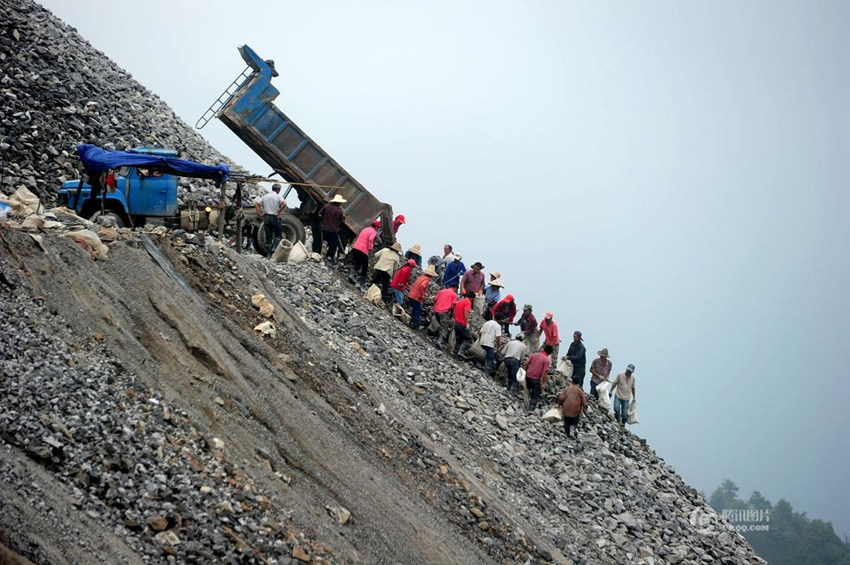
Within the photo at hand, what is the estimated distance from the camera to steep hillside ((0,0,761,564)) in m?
7.16

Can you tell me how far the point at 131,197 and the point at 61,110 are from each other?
5809 mm

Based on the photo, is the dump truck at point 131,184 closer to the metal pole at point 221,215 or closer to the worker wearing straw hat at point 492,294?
the metal pole at point 221,215

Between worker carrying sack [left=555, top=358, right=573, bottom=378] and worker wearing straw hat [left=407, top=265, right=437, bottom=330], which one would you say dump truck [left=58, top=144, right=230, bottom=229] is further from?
worker carrying sack [left=555, top=358, right=573, bottom=378]

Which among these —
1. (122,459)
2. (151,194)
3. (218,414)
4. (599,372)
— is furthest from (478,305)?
(122,459)

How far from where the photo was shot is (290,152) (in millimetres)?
19391

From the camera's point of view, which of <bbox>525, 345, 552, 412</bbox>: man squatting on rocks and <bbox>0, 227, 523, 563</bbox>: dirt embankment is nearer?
<bbox>0, 227, 523, 563</bbox>: dirt embankment

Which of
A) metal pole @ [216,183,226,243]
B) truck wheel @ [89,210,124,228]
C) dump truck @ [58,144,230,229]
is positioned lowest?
truck wheel @ [89,210,124,228]

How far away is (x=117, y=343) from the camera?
927 centimetres

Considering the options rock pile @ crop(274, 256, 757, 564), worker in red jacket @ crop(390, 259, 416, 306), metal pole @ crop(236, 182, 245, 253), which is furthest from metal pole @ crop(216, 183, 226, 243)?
worker in red jacket @ crop(390, 259, 416, 306)

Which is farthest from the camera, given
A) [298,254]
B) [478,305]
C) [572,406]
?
[478,305]

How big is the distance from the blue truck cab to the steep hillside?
207 cm

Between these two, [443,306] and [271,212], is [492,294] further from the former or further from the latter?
[271,212]

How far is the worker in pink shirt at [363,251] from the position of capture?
1800cm
